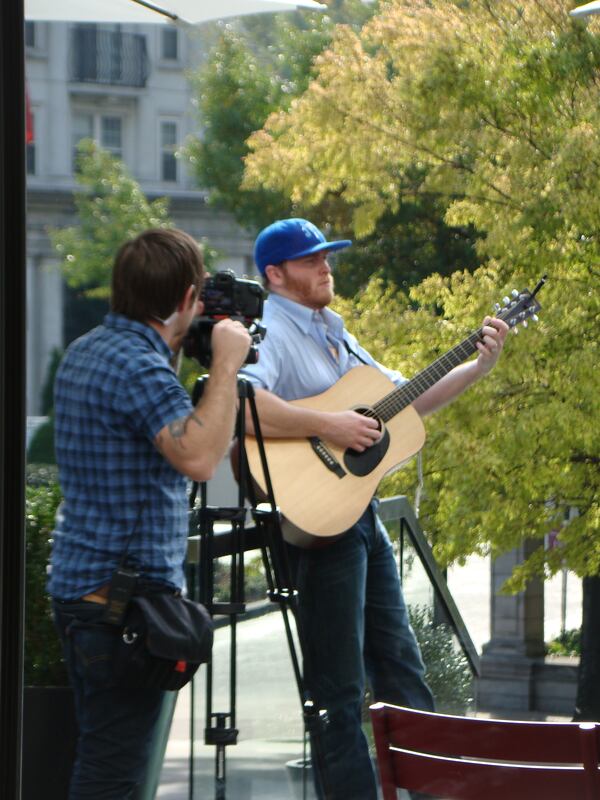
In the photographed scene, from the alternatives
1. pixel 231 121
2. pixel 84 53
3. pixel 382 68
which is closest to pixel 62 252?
pixel 231 121

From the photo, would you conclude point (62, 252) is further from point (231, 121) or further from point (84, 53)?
point (84, 53)

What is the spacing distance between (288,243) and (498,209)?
6109 mm

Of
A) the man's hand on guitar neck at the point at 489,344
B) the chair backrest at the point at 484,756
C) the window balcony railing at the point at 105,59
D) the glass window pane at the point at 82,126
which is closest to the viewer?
the chair backrest at the point at 484,756

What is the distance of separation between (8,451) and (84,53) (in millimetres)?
27792

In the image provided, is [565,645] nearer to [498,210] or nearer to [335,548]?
[498,210]

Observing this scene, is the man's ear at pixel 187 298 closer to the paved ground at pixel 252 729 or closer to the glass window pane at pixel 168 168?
the paved ground at pixel 252 729

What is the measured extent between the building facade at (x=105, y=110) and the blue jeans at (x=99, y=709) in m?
22.2

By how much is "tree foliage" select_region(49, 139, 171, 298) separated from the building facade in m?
1.95

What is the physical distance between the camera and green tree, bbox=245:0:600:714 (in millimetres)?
8820

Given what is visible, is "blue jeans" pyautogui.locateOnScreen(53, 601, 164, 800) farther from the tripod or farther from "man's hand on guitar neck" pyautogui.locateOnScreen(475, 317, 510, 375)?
"man's hand on guitar neck" pyautogui.locateOnScreen(475, 317, 510, 375)

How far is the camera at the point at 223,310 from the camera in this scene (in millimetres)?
2658

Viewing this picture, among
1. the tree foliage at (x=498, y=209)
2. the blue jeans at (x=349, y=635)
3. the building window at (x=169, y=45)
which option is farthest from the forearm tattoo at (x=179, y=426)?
the building window at (x=169, y=45)

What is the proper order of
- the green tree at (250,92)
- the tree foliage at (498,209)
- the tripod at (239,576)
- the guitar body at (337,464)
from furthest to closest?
the green tree at (250,92) → the tree foliage at (498,209) → the guitar body at (337,464) → the tripod at (239,576)

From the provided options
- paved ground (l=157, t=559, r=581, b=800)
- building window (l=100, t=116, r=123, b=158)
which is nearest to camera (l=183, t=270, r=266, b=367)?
paved ground (l=157, t=559, r=581, b=800)
